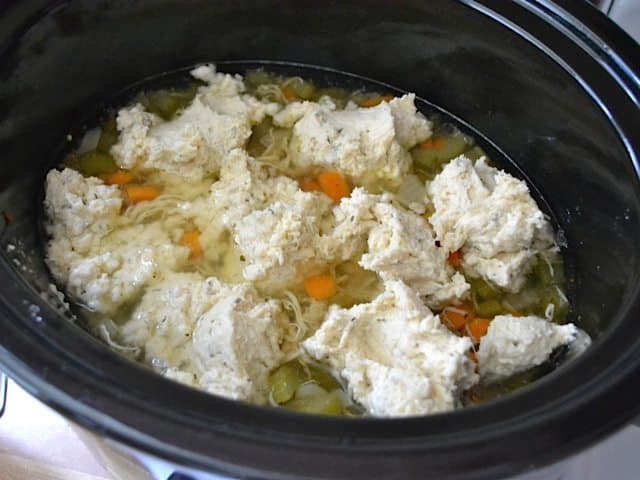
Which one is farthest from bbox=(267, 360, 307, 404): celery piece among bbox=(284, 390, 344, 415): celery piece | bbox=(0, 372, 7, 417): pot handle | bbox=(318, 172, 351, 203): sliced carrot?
bbox=(0, 372, 7, 417): pot handle

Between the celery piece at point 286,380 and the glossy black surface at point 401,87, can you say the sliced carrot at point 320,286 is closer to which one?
the celery piece at point 286,380

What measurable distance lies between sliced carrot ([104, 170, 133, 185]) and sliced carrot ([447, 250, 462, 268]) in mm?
646

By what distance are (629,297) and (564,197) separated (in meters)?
0.48

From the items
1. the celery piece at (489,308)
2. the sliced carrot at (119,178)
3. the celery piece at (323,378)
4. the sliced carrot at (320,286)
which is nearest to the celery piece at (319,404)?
the celery piece at (323,378)

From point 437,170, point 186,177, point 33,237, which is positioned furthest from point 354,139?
point 33,237

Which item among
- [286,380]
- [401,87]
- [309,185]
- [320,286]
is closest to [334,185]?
[309,185]

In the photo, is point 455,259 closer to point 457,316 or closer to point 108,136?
point 457,316

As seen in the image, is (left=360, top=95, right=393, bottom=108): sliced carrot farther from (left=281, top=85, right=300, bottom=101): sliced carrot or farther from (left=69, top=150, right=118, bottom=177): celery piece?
(left=69, top=150, right=118, bottom=177): celery piece

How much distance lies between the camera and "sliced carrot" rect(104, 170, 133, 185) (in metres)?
1.67

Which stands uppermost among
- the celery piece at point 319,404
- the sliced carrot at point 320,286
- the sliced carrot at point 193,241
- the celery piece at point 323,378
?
the sliced carrot at point 320,286

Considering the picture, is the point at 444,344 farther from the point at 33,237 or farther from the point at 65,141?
the point at 65,141

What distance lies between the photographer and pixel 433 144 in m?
1.81

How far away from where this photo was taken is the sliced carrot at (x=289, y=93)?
1.87 metres

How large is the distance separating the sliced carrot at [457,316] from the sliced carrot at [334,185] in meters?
0.32
